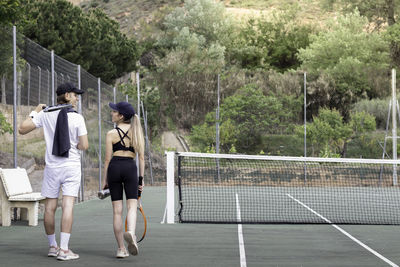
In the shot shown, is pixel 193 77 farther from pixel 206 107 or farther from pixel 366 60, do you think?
pixel 366 60

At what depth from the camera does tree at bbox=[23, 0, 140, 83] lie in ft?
111

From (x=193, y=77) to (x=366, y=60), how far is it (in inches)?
496

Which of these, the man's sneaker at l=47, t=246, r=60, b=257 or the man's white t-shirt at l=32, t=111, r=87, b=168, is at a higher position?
the man's white t-shirt at l=32, t=111, r=87, b=168

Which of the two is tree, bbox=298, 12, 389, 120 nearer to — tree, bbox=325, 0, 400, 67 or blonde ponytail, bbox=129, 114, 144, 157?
tree, bbox=325, 0, 400, 67

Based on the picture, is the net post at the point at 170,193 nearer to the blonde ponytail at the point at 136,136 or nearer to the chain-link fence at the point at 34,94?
the chain-link fence at the point at 34,94

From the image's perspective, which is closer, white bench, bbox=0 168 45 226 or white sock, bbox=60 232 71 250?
white sock, bbox=60 232 71 250

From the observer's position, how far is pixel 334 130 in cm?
3142

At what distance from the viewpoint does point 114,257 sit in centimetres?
740

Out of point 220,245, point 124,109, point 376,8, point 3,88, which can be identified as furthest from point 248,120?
point 124,109

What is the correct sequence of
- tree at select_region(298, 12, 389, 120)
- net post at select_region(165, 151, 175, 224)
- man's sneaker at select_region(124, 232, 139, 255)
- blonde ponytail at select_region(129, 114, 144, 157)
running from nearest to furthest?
man's sneaker at select_region(124, 232, 139, 255) < blonde ponytail at select_region(129, 114, 144, 157) < net post at select_region(165, 151, 175, 224) < tree at select_region(298, 12, 389, 120)

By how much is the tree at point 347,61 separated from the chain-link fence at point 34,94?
21.3 metres

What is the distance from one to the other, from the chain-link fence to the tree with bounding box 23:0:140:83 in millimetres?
15394

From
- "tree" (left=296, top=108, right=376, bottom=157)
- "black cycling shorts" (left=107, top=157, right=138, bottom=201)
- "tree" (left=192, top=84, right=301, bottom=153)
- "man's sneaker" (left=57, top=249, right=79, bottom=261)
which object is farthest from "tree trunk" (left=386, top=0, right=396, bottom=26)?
"man's sneaker" (left=57, top=249, right=79, bottom=261)


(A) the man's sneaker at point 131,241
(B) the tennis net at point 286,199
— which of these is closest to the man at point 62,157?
(A) the man's sneaker at point 131,241
